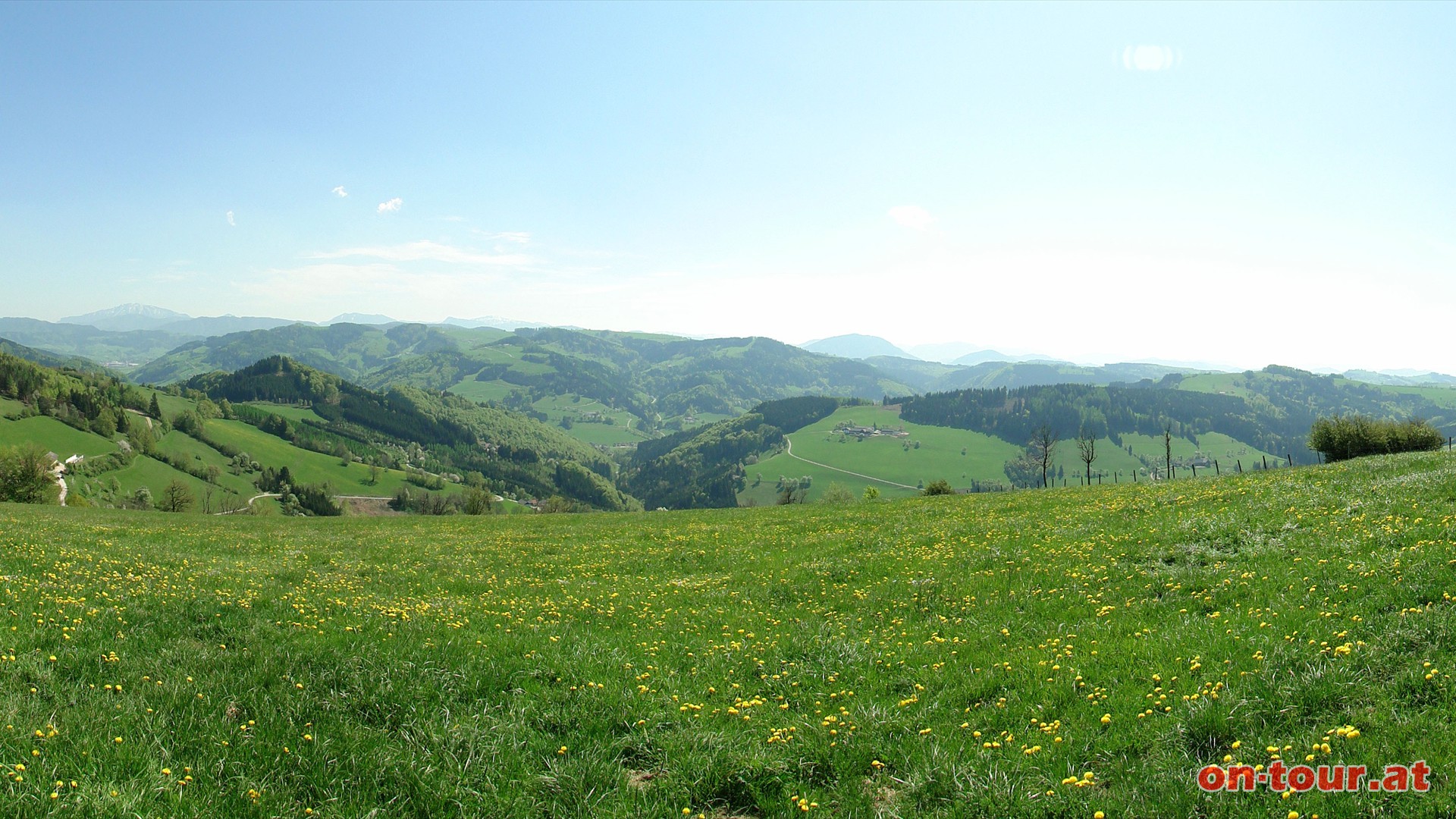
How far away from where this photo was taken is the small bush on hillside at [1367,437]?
49.4m

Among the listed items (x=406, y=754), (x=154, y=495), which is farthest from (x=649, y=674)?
(x=154, y=495)

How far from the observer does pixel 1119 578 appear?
14.2 meters

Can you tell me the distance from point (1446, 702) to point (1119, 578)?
25.8ft

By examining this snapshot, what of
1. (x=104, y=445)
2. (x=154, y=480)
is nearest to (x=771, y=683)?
(x=154, y=480)

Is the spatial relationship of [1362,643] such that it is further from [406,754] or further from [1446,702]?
[406,754]

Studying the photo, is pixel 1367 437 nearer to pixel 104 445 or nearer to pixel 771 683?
pixel 771 683

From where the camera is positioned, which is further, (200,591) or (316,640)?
(200,591)

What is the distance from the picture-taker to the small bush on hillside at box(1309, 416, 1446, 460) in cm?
4938

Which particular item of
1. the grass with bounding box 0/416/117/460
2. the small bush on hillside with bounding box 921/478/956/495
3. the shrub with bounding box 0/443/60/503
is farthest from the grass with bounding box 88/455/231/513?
the small bush on hillside with bounding box 921/478/956/495

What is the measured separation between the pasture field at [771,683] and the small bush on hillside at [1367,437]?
4662 centimetres

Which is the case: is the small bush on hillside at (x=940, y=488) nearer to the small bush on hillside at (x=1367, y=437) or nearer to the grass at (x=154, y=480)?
the small bush on hillside at (x=1367, y=437)

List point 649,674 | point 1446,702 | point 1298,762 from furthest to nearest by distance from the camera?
point 649,674, point 1446,702, point 1298,762

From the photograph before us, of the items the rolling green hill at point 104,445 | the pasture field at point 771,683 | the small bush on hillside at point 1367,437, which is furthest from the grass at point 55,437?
the small bush on hillside at point 1367,437

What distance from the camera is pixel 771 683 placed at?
10156mm
